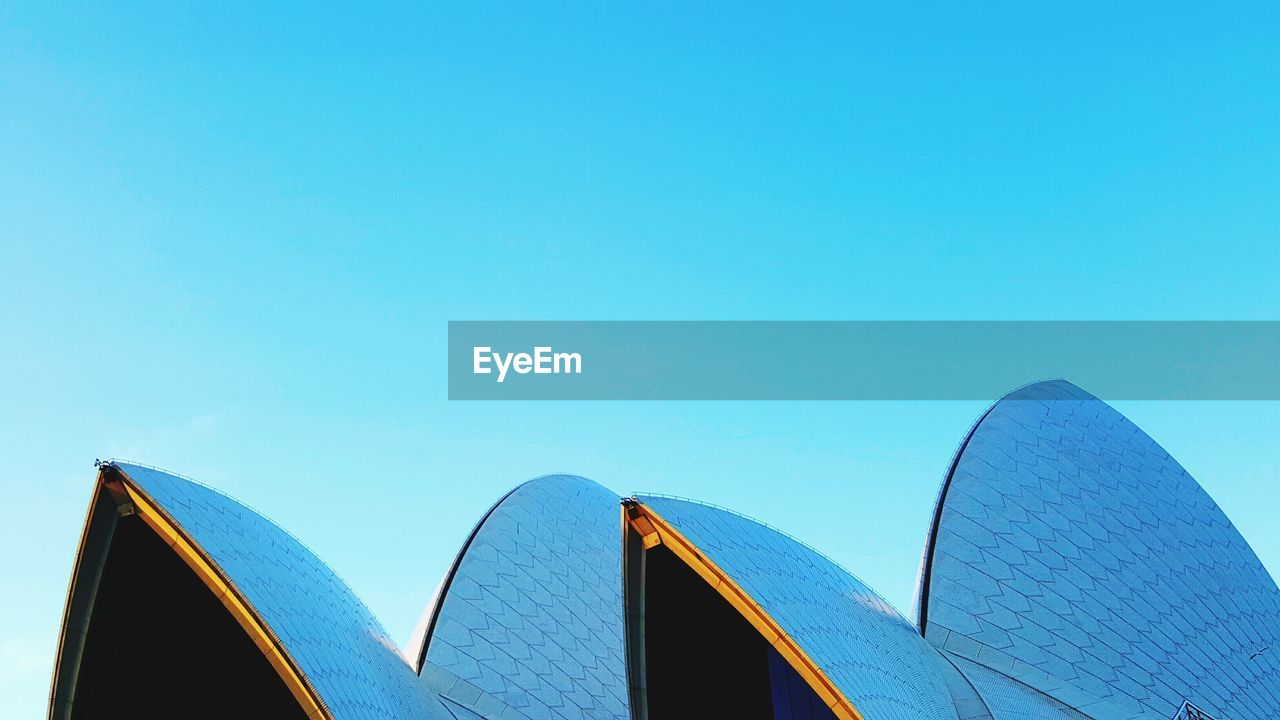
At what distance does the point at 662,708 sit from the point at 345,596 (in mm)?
6178

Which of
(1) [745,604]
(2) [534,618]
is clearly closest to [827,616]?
(1) [745,604]

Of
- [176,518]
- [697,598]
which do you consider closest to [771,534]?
[697,598]

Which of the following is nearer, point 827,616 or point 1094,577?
point 827,616

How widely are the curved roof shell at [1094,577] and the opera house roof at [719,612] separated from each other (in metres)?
0.06

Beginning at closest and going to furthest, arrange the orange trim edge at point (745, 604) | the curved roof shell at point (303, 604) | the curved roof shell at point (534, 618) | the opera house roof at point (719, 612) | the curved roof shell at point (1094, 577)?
the orange trim edge at point (745, 604), the curved roof shell at point (303, 604), the opera house roof at point (719, 612), the curved roof shell at point (1094, 577), the curved roof shell at point (534, 618)

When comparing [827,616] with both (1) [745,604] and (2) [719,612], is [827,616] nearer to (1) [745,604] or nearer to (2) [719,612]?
(2) [719,612]

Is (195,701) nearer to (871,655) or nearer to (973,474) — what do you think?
(871,655)

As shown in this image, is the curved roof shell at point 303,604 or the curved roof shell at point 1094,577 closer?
the curved roof shell at point 303,604

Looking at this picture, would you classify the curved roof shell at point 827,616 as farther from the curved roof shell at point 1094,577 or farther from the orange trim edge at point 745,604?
the curved roof shell at point 1094,577

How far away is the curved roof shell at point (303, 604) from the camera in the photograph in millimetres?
14094

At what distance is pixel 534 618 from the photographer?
21.7 meters

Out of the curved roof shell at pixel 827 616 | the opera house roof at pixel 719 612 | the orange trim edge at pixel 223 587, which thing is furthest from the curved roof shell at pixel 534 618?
the orange trim edge at pixel 223 587

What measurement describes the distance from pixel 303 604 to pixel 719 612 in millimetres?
6946

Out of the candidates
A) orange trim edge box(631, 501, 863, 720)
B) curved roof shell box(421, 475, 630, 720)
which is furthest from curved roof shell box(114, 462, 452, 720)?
orange trim edge box(631, 501, 863, 720)
